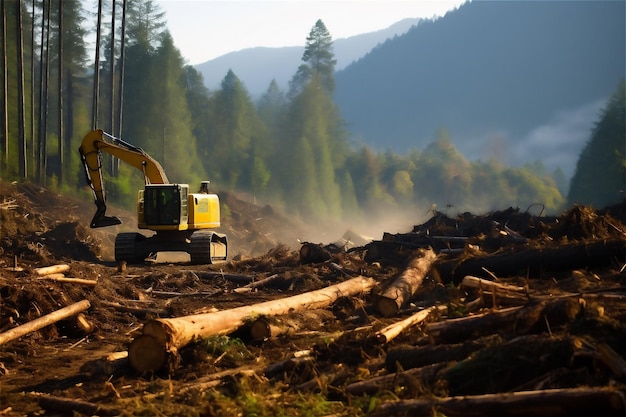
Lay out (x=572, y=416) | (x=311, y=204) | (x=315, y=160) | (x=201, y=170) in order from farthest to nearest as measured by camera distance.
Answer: (x=315, y=160), (x=311, y=204), (x=201, y=170), (x=572, y=416)

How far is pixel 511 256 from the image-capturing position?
15.0m

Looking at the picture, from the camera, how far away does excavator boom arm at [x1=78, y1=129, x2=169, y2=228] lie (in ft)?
93.2

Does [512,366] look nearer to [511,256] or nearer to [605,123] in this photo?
[511,256]

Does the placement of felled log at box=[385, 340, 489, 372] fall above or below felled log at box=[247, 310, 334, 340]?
above

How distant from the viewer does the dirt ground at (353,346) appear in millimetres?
7551

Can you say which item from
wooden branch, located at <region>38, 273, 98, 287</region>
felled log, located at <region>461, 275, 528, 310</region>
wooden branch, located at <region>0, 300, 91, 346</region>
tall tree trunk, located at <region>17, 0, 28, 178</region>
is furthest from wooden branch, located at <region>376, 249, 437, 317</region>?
tall tree trunk, located at <region>17, 0, 28, 178</region>

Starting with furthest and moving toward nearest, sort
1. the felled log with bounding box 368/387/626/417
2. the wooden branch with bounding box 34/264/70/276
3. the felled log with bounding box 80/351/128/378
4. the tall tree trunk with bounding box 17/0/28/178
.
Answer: the tall tree trunk with bounding box 17/0/28/178 → the wooden branch with bounding box 34/264/70/276 → the felled log with bounding box 80/351/128/378 → the felled log with bounding box 368/387/626/417

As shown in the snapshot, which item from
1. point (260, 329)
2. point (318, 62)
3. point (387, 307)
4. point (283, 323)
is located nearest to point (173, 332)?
point (260, 329)

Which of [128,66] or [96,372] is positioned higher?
[128,66]

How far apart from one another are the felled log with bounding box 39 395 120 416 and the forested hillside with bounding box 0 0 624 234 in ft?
123

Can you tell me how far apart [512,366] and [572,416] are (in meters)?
1.16

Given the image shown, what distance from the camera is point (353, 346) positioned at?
10.2 metres

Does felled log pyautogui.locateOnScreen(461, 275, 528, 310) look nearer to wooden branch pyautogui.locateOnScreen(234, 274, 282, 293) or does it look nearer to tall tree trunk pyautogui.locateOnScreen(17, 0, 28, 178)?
Result: wooden branch pyautogui.locateOnScreen(234, 274, 282, 293)

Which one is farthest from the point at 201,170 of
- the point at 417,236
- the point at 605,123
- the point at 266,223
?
the point at 417,236
